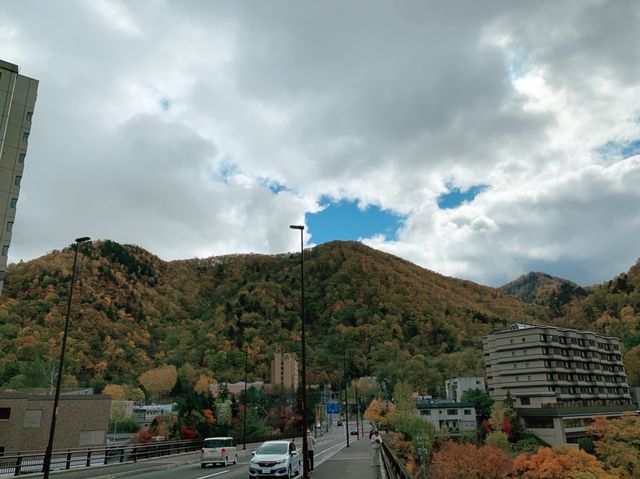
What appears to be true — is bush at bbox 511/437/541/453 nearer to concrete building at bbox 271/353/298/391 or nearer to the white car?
the white car

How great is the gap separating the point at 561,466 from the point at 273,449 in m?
43.5

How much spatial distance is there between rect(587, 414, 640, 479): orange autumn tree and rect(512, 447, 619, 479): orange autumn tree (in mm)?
4121

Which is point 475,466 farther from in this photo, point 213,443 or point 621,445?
point 213,443

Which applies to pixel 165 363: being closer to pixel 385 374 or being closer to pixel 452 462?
pixel 385 374

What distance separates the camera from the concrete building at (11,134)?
59.6m

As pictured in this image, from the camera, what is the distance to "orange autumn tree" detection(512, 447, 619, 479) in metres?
49.1

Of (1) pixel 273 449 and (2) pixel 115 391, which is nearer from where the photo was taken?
(1) pixel 273 449

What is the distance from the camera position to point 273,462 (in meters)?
21.1

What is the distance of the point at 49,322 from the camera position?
133 meters

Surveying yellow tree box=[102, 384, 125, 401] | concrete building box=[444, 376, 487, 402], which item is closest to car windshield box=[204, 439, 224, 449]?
concrete building box=[444, 376, 487, 402]

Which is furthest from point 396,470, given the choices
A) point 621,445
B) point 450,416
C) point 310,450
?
point 450,416

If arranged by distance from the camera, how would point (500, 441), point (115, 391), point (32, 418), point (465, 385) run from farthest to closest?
point (115, 391)
point (465, 385)
point (500, 441)
point (32, 418)

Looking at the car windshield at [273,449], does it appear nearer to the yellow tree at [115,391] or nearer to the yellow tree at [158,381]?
the yellow tree at [115,391]

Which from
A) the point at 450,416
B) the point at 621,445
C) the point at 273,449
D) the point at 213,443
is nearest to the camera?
the point at 273,449
